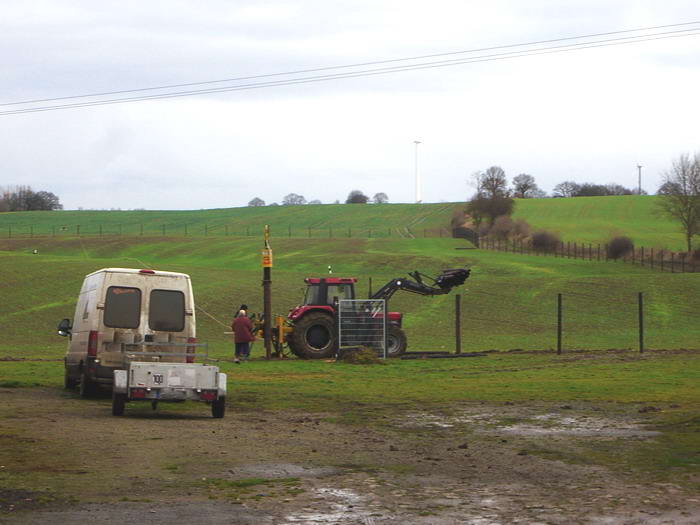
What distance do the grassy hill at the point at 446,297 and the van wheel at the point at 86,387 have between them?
14100mm

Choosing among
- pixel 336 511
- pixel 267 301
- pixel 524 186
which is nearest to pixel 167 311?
pixel 336 511

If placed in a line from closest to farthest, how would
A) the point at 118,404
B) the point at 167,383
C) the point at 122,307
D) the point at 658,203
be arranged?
the point at 167,383 < the point at 118,404 < the point at 122,307 < the point at 658,203

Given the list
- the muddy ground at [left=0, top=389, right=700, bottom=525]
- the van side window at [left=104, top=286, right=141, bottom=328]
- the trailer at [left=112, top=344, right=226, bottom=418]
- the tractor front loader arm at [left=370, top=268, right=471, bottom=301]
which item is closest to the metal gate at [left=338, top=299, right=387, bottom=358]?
the tractor front loader arm at [left=370, top=268, right=471, bottom=301]

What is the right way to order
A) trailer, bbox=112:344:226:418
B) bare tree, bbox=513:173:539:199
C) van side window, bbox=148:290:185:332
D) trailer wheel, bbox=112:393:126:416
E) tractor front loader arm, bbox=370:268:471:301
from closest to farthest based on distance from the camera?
trailer, bbox=112:344:226:418 → trailer wheel, bbox=112:393:126:416 → van side window, bbox=148:290:185:332 → tractor front loader arm, bbox=370:268:471:301 → bare tree, bbox=513:173:539:199

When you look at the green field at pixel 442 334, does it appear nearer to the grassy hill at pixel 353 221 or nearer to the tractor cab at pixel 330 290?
the tractor cab at pixel 330 290

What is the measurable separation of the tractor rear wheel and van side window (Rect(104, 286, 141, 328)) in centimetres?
1299

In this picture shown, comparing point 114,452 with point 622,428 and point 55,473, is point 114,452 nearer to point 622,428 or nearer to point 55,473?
point 55,473

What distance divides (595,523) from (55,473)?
18.7 feet

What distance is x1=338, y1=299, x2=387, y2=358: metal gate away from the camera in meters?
32.3

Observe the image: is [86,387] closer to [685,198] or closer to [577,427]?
[577,427]

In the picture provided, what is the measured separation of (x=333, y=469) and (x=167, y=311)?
8.88 m

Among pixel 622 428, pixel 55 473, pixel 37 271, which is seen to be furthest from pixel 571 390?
pixel 37 271

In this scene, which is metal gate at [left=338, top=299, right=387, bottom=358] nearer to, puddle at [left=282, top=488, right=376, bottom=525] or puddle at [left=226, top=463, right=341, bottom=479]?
puddle at [left=226, top=463, right=341, bottom=479]

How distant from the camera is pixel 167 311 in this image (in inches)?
789
